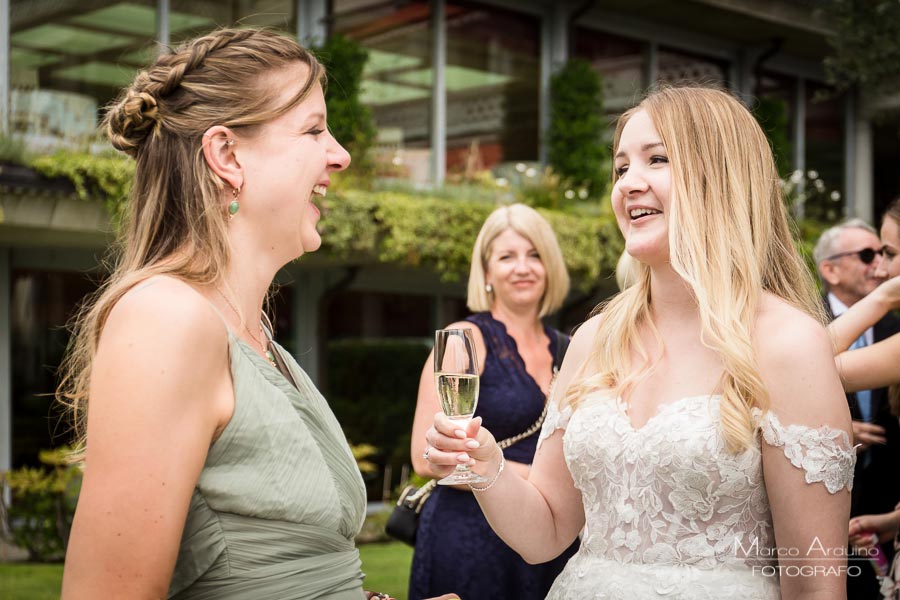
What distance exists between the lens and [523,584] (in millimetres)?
3781

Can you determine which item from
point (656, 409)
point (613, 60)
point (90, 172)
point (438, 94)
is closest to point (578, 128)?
point (438, 94)

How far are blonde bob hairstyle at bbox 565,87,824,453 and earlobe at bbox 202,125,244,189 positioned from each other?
3.60ft

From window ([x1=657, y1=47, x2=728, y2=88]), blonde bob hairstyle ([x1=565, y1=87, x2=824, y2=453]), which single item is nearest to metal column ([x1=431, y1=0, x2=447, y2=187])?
window ([x1=657, y1=47, x2=728, y2=88])

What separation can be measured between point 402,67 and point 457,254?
10.3 feet

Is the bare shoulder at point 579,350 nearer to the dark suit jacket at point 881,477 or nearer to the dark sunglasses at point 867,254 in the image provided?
the dark suit jacket at point 881,477

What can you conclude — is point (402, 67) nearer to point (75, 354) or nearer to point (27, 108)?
point (27, 108)

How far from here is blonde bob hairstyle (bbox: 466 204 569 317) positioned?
450 centimetres

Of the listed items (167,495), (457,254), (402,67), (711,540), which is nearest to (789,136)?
(402,67)

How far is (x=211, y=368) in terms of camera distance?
1.61m

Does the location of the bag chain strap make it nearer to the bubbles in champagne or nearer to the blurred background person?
the blurred background person

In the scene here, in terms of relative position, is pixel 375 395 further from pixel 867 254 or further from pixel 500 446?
pixel 500 446

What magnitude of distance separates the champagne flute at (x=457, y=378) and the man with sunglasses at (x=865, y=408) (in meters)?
2.15

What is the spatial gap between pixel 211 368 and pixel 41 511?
6885 millimetres

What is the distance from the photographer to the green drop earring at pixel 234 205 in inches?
72.9
